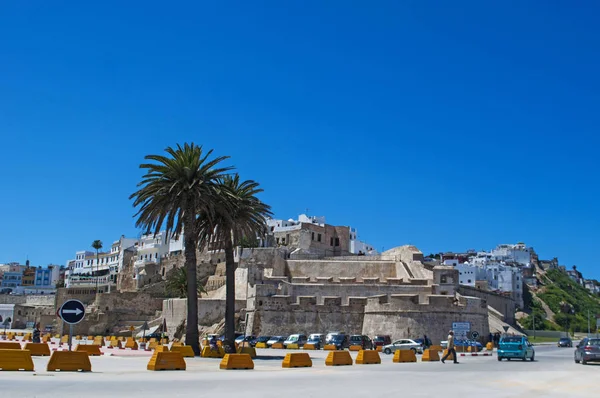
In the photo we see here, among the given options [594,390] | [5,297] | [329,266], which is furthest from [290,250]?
[594,390]

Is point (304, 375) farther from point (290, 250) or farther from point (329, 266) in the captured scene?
point (290, 250)

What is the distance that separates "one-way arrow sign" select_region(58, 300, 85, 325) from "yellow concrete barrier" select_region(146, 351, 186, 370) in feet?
16.8

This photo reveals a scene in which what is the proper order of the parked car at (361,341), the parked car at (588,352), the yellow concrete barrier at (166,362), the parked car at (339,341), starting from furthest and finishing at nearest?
the parked car at (361,341) → the parked car at (339,341) → the parked car at (588,352) → the yellow concrete barrier at (166,362)

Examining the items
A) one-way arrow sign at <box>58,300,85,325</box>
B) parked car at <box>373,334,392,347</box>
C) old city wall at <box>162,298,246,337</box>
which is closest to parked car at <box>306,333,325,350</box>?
parked car at <box>373,334,392,347</box>

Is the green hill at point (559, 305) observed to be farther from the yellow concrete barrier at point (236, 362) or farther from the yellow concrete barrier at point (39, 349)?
the yellow concrete barrier at point (39, 349)

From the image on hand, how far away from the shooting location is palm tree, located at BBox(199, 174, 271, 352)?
31.8 metres

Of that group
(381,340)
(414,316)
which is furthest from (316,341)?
(414,316)

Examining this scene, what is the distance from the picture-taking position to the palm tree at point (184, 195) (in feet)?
101

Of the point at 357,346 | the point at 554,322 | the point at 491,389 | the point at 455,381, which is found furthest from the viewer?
the point at 554,322

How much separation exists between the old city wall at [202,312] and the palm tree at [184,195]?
2545 cm

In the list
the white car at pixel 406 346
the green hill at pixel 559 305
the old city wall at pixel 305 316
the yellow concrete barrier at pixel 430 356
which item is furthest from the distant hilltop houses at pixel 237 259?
the yellow concrete barrier at pixel 430 356

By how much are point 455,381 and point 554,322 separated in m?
102

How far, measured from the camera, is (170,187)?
30.6 metres

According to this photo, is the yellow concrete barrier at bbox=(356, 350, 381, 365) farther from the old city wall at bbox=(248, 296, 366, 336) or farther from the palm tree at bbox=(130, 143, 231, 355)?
the old city wall at bbox=(248, 296, 366, 336)
